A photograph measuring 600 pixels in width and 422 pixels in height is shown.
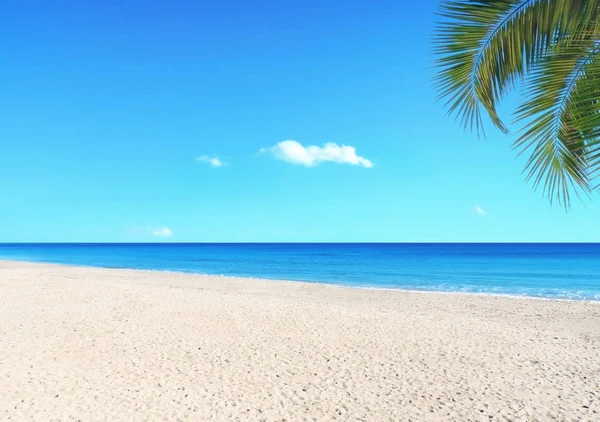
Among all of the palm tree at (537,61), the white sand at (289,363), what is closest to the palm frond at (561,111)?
the palm tree at (537,61)

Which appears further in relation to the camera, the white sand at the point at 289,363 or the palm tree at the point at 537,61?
the white sand at the point at 289,363

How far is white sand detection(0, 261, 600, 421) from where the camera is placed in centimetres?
578

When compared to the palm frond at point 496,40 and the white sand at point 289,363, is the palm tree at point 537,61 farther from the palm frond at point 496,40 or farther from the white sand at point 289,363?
the white sand at point 289,363

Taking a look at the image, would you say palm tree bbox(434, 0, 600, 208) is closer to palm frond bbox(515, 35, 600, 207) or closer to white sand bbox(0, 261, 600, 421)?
palm frond bbox(515, 35, 600, 207)

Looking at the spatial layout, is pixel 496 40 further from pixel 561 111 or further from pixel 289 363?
pixel 289 363

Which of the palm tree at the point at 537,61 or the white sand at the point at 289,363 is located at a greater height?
the palm tree at the point at 537,61

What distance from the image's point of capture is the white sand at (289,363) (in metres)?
5.78

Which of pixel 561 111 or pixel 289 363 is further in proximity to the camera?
pixel 289 363

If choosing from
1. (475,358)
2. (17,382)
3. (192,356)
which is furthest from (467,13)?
(17,382)

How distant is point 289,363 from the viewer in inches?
303

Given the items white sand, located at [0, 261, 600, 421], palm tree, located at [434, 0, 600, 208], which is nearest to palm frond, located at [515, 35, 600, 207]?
palm tree, located at [434, 0, 600, 208]

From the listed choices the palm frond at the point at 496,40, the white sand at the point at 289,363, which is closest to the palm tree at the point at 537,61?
the palm frond at the point at 496,40

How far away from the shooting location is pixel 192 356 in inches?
318

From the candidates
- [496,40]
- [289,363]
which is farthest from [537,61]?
[289,363]
